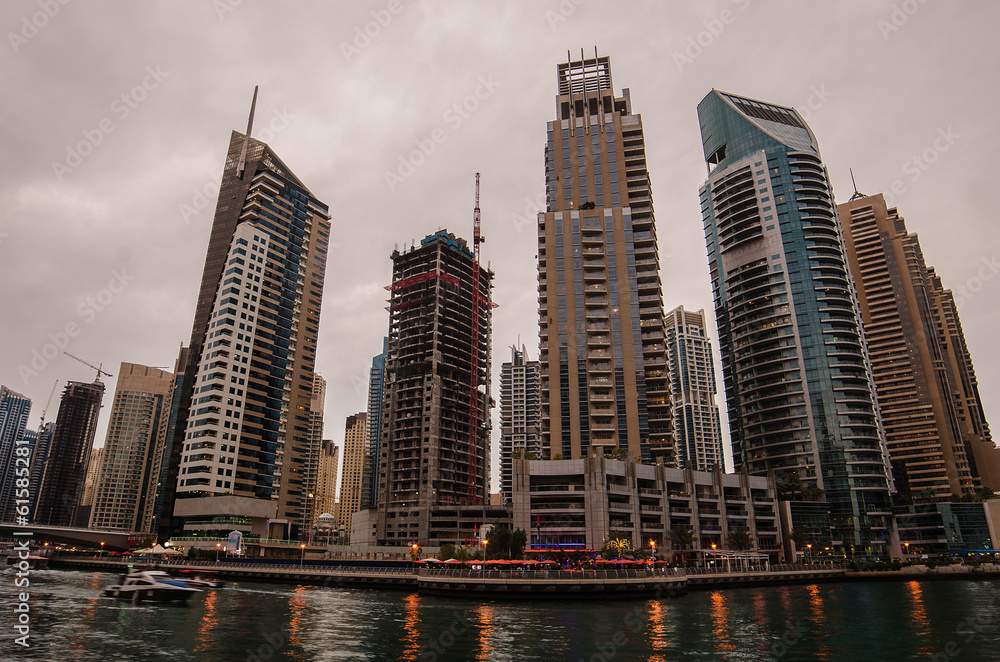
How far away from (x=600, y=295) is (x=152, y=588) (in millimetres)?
114988

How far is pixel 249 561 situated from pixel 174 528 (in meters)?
63.1

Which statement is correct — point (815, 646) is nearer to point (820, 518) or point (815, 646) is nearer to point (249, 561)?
point (249, 561)

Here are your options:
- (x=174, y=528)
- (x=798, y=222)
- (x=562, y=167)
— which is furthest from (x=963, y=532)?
(x=174, y=528)

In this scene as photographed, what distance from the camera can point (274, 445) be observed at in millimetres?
181375

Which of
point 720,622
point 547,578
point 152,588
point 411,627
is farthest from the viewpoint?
point 547,578

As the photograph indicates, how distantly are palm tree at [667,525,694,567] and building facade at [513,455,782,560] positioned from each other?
2.11 feet

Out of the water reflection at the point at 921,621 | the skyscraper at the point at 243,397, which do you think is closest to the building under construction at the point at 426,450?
the skyscraper at the point at 243,397

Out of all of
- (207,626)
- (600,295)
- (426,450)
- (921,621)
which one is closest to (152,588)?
(207,626)

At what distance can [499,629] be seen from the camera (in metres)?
51.2

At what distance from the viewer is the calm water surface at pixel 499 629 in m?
40.8

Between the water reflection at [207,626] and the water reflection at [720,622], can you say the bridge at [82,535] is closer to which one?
the water reflection at [207,626]

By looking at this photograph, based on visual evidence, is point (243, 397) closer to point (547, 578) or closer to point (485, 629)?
point (547, 578)

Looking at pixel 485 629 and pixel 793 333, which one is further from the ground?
pixel 793 333

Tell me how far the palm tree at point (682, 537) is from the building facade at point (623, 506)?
643 mm
